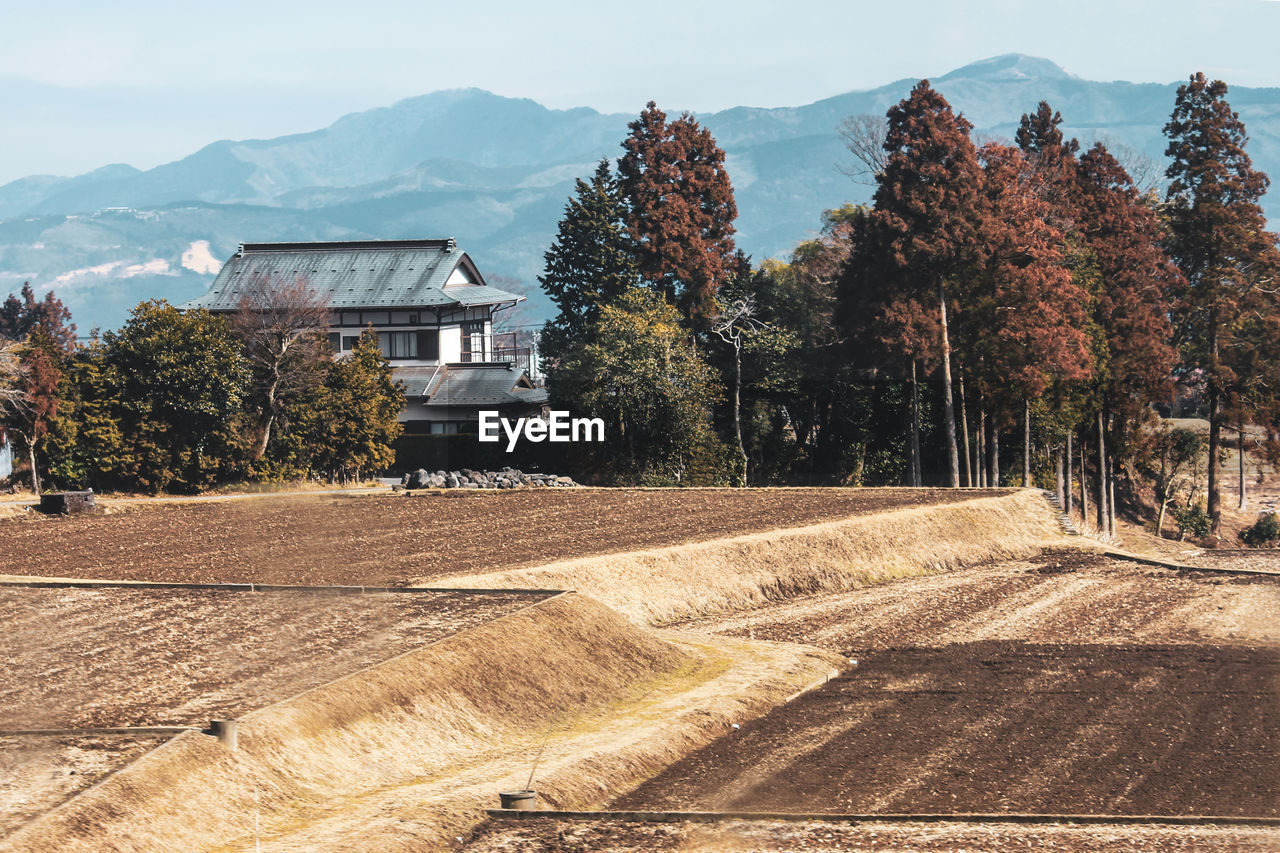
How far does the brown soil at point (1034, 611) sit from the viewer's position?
25344mm

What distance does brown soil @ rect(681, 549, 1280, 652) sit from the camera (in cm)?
2534

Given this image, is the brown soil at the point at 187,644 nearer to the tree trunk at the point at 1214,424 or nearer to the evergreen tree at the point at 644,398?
the evergreen tree at the point at 644,398

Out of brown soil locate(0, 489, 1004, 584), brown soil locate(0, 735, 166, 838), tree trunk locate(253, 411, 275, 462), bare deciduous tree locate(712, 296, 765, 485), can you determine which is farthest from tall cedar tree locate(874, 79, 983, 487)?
brown soil locate(0, 735, 166, 838)

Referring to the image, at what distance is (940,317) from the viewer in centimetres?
5084

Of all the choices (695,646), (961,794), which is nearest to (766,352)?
(695,646)

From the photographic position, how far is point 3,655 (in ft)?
63.2

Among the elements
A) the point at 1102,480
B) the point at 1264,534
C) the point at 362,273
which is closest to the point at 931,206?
the point at 1102,480

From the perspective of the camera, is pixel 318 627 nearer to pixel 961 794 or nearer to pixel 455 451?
pixel 961 794

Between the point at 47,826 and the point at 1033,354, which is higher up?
the point at 1033,354

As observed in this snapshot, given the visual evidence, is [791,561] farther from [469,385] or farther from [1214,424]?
[1214,424]

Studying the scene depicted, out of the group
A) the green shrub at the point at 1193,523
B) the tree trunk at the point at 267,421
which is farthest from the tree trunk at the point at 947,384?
the tree trunk at the point at 267,421

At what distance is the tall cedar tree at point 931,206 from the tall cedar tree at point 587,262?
14.4m

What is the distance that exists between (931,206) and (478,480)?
20202 millimetres

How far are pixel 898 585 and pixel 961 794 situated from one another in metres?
16.9
